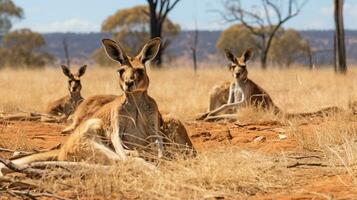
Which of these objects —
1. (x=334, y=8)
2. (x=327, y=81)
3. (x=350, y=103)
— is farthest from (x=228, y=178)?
(x=334, y=8)

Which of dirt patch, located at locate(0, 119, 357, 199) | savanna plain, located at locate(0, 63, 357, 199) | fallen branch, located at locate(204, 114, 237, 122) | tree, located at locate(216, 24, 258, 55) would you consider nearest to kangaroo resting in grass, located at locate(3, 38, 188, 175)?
savanna plain, located at locate(0, 63, 357, 199)

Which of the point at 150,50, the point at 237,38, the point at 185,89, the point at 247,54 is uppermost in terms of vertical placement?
the point at 150,50

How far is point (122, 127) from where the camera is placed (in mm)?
6379

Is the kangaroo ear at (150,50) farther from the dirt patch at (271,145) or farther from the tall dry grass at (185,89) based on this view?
the tall dry grass at (185,89)

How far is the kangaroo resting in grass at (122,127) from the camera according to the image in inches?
236

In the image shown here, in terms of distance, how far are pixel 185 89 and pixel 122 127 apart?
38.9 feet

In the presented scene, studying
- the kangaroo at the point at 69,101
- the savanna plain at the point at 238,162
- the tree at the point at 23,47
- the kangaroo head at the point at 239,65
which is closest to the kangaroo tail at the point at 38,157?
the savanna plain at the point at 238,162

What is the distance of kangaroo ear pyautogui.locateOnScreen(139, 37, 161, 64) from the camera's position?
658 centimetres

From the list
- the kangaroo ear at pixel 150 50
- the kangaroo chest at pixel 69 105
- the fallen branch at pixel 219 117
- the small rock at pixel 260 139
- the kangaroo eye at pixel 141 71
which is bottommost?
the fallen branch at pixel 219 117

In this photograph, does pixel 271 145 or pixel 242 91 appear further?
pixel 242 91

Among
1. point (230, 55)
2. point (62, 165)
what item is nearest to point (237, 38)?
point (230, 55)

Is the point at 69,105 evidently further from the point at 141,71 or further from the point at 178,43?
the point at 178,43

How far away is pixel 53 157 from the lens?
20.2 ft

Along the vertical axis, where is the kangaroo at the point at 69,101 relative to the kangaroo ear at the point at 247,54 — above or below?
below
